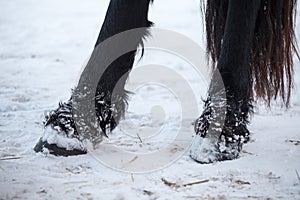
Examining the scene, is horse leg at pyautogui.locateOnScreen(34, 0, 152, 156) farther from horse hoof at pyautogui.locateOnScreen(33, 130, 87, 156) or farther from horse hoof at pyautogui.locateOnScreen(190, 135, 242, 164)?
horse hoof at pyautogui.locateOnScreen(190, 135, 242, 164)

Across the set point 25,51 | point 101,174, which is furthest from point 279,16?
point 25,51

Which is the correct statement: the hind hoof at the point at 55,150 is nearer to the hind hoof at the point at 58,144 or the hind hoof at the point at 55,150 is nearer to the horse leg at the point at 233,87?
the hind hoof at the point at 58,144

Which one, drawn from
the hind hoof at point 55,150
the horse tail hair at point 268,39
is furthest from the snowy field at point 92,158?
the horse tail hair at point 268,39

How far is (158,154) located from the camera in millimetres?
1771

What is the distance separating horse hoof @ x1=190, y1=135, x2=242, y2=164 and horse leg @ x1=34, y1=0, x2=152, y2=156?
33 cm

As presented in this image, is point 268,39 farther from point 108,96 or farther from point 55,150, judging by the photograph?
point 55,150

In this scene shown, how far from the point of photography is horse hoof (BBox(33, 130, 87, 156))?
5.51ft

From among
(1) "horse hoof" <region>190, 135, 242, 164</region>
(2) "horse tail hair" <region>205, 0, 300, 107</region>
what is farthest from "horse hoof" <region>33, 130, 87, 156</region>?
(2) "horse tail hair" <region>205, 0, 300, 107</region>

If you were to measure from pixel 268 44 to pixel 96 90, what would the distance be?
2.28ft

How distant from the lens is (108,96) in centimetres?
176

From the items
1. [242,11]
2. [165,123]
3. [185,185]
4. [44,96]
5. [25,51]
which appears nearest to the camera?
[185,185]

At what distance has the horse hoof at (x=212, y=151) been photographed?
167 cm

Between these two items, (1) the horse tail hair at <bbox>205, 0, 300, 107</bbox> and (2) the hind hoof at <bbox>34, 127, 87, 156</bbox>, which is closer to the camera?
(2) the hind hoof at <bbox>34, 127, 87, 156</bbox>

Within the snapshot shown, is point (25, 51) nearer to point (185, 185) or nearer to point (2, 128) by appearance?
point (2, 128)
